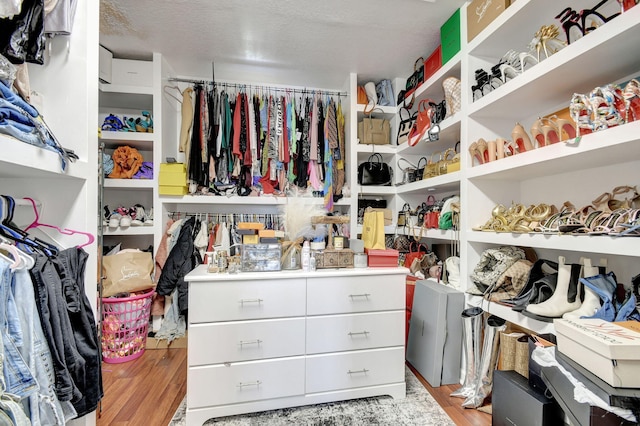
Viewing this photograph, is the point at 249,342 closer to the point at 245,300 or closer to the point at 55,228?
the point at 245,300

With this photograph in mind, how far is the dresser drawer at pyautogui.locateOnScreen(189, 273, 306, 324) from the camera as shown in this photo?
4.67ft

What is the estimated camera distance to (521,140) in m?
1.62

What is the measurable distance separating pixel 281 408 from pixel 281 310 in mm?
598

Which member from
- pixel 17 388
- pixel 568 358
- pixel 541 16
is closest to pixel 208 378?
pixel 17 388

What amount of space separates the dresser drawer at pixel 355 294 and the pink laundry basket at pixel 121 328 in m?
1.65

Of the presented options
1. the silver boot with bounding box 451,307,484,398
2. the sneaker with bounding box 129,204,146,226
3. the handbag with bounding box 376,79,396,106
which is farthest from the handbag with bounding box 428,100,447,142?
the sneaker with bounding box 129,204,146,226

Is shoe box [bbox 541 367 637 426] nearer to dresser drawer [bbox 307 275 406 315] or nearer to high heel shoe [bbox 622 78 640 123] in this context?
dresser drawer [bbox 307 275 406 315]

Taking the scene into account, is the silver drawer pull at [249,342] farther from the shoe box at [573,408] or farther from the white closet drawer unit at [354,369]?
the shoe box at [573,408]

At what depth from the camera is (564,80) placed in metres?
1.43

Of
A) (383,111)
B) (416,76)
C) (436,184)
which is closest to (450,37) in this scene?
(416,76)

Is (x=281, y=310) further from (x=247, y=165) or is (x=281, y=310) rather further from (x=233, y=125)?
(x=233, y=125)

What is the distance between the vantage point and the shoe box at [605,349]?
2.58 feet

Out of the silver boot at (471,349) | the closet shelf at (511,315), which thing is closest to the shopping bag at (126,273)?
the silver boot at (471,349)

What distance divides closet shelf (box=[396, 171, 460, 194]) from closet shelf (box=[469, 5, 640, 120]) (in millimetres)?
494
